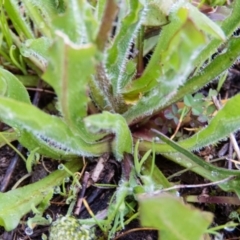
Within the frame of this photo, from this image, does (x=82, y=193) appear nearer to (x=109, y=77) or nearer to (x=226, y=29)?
(x=109, y=77)

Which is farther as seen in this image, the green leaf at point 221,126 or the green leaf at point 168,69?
the green leaf at point 221,126

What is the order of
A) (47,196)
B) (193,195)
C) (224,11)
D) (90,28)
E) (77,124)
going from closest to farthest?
(90,28), (77,124), (47,196), (193,195), (224,11)

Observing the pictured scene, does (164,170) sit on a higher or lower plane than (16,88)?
lower

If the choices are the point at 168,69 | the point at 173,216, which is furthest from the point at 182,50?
the point at 173,216

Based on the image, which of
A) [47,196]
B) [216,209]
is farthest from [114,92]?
[216,209]

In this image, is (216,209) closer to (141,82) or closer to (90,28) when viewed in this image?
(141,82)

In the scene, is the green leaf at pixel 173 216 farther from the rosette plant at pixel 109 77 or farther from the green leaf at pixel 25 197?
the green leaf at pixel 25 197

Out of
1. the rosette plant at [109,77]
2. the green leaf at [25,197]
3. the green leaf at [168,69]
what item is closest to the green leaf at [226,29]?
the rosette plant at [109,77]

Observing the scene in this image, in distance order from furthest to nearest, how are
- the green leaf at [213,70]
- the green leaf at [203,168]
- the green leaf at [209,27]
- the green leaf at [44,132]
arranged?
the green leaf at [213,70], the green leaf at [203,168], the green leaf at [209,27], the green leaf at [44,132]
